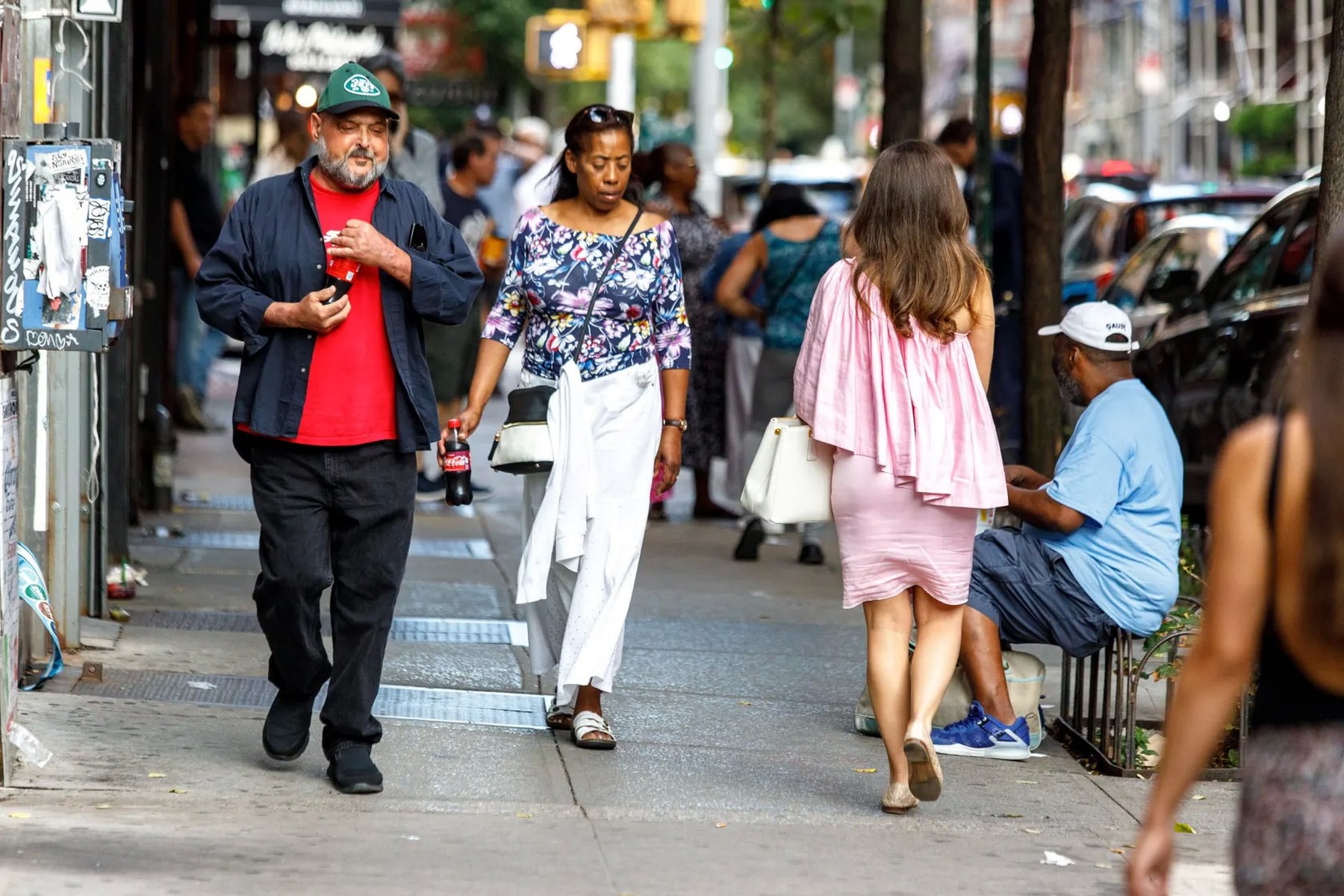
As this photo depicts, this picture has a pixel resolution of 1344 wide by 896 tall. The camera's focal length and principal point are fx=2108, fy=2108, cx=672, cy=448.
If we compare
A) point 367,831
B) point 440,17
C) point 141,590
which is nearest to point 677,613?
point 141,590

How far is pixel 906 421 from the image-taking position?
554 cm

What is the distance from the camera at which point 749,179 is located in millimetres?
29109

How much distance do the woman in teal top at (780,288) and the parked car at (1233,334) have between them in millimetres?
1849

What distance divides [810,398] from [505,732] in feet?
4.81

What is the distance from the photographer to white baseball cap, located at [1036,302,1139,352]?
6.21 meters

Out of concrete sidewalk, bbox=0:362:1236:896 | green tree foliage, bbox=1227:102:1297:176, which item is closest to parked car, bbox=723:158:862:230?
green tree foliage, bbox=1227:102:1297:176

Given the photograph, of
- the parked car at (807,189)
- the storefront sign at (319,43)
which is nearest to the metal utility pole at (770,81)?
the parked car at (807,189)

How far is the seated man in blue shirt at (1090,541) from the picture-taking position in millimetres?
6156

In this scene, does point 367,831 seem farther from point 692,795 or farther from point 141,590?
point 141,590

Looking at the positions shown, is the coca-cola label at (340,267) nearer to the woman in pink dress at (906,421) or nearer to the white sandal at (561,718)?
the woman in pink dress at (906,421)

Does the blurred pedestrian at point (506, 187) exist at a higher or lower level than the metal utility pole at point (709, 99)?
lower

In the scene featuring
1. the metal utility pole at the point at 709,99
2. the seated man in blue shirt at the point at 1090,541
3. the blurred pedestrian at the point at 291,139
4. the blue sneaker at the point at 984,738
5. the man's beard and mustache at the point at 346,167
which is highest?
the metal utility pole at the point at 709,99

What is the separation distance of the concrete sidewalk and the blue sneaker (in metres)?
0.11

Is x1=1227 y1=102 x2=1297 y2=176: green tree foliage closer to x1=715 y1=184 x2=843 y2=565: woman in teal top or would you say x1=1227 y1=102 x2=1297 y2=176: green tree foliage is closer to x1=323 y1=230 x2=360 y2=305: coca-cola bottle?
x1=715 y1=184 x2=843 y2=565: woman in teal top
